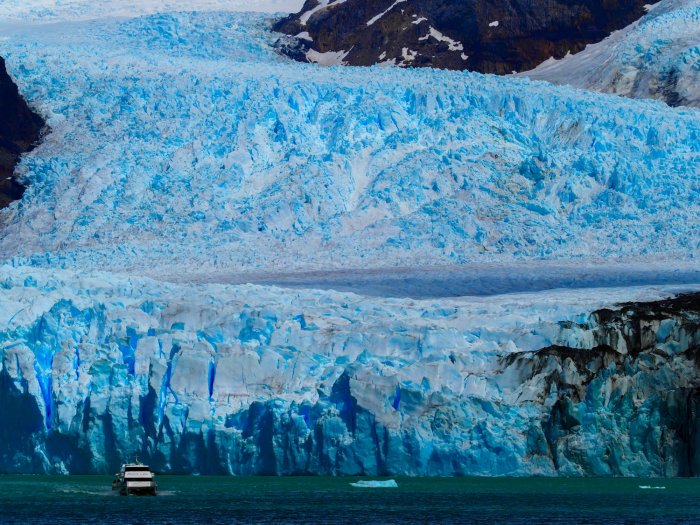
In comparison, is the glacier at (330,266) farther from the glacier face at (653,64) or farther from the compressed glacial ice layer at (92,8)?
the glacier face at (653,64)

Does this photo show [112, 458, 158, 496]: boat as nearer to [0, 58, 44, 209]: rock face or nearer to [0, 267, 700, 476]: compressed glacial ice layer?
[0, 267, 700, 476]: compressed glacial ice layer

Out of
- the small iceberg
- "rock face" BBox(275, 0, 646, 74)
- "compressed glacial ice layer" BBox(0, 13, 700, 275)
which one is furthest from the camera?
"rock face" BBox(275, 0, 646, 74)

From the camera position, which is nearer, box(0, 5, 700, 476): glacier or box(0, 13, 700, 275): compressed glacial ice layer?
box(0, 5, 700, 476): glacier

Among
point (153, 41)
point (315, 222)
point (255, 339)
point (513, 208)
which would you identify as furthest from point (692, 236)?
point (153, 41)

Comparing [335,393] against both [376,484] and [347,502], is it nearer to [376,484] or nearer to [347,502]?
[347,502]

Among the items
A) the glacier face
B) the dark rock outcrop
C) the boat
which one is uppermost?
the glacier face

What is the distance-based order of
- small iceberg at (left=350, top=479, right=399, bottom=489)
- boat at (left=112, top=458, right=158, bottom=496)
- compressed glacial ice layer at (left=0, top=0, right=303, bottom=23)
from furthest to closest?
compressed glacial ice layer at (left=0, top=0, right=303, bottom=23)
small iceberg at (left=350, top=479, right=399, bottom=489)
boat at (left=112, top=458, right=158, bottom=496)

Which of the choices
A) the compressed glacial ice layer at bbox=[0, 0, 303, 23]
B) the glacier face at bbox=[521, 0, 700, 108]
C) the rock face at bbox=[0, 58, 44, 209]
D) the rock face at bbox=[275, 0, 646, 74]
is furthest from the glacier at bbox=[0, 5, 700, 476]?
the glacier face at bbox=[521, 0, 700, 108]

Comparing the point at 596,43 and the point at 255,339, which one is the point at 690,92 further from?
the point at 255,339
